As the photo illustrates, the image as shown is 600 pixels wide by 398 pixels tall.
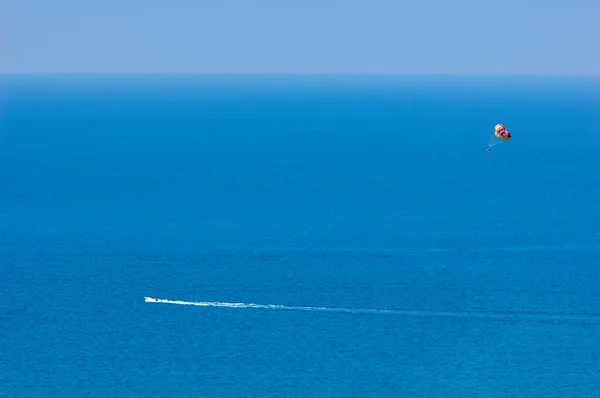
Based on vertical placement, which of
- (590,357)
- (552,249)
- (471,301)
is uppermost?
(552,249)

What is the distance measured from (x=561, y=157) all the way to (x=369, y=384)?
119793 mm

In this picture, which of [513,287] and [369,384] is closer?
[369,384]

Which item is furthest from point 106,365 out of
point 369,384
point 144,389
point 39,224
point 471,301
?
point 39,224

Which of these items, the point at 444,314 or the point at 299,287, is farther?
the point at 299,287

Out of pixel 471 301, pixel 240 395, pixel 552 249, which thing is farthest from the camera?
pixel 552 249

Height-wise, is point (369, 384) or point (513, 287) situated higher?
point (513, 287)

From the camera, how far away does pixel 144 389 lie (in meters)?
71.4

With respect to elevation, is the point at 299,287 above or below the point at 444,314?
above

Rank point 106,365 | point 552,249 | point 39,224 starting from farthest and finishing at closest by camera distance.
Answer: point 39,224 → point 552,249 → point 106,365

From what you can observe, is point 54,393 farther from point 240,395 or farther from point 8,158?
point 8,158

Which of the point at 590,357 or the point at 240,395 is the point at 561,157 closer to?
the point at 590,357

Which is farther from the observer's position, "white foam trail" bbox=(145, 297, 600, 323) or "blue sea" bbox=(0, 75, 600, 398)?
"white foam trail" bbox=(145, 297, 600, 323)

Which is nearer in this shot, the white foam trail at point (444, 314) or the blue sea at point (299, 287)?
the blue sea at point (299, 287)

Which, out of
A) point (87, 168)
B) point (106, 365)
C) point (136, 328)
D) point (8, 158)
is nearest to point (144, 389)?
point (106, 365)
